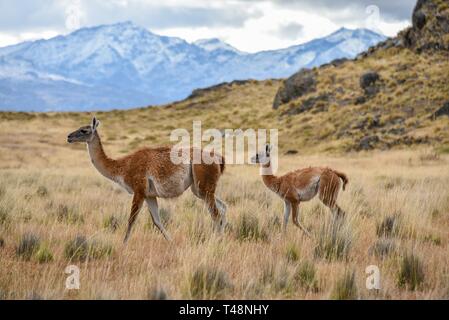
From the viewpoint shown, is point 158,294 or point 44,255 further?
point 44,255

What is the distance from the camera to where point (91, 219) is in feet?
29.7

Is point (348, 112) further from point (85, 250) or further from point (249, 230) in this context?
point (85, 250)

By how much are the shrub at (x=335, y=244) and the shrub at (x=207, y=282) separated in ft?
5.66

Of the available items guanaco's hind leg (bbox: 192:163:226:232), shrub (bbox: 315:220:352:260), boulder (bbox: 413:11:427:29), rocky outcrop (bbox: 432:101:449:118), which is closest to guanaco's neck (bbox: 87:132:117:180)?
guanaco's hind leg (bbox: 192:163:226:232)

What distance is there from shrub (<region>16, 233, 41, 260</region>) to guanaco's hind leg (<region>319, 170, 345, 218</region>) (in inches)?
168

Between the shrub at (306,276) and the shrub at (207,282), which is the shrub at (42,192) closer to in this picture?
the shrub at (207,282)

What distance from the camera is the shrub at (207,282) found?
190 inches

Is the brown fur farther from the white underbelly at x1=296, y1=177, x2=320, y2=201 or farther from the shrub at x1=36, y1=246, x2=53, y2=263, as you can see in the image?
the shrub at x1=36, y1=246, x2=53, y2=263

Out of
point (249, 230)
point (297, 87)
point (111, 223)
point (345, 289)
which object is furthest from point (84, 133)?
point (297, 87)

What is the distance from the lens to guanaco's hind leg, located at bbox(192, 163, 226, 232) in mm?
7668

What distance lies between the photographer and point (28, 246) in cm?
643

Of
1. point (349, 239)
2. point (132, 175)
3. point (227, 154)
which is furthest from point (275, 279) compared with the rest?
point (227, 154)

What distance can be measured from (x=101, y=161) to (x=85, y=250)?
1739 millimetres

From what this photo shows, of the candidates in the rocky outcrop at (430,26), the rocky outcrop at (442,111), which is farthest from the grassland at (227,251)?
the rocky outcrop at (430,26)
